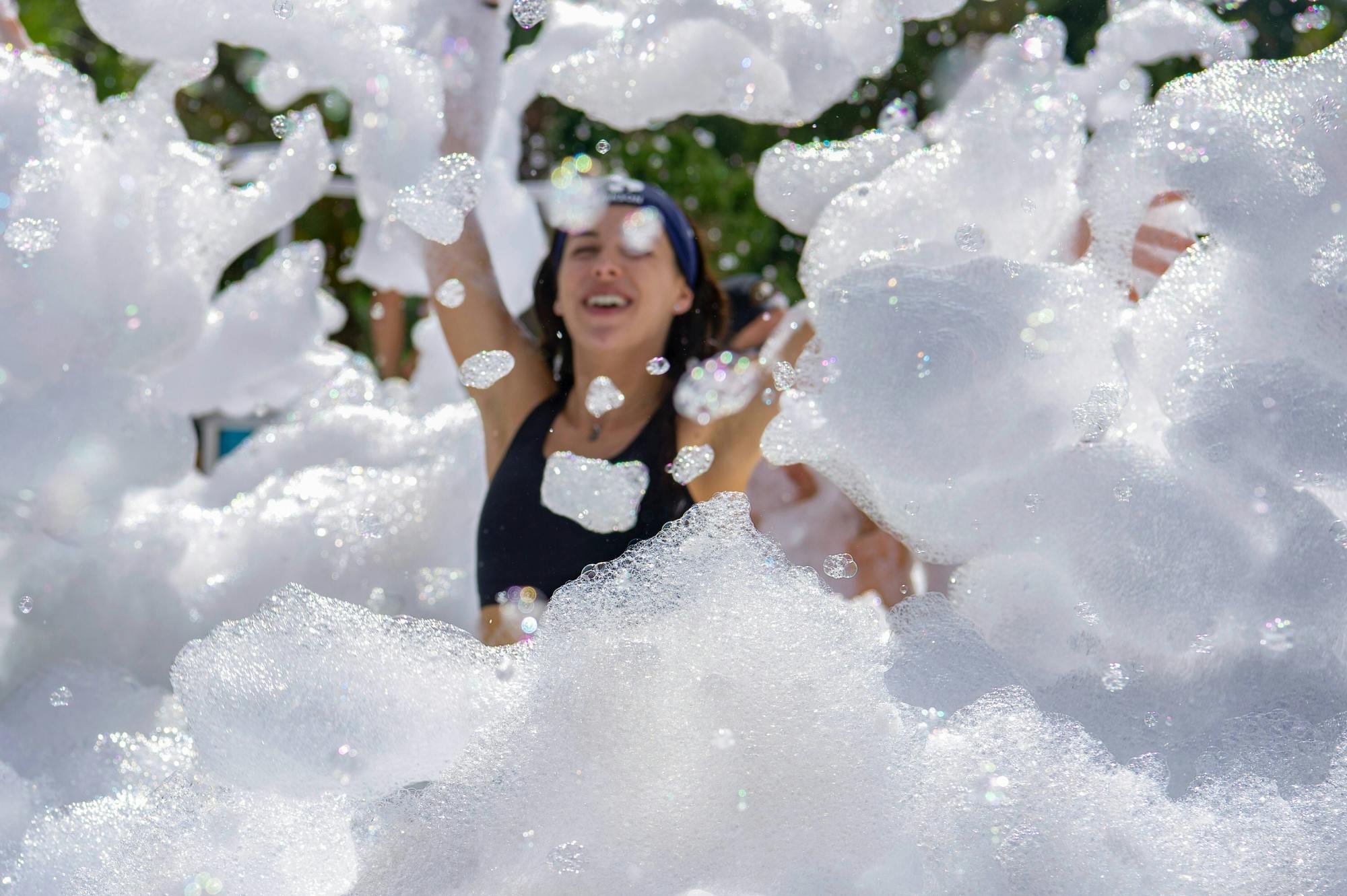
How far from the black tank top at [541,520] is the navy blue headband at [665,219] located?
0.20 metres

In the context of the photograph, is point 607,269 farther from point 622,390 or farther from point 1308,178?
point 1308,178

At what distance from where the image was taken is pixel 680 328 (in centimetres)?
154

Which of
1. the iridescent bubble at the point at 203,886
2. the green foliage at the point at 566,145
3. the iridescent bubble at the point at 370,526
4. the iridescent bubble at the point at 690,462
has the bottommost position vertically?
the green foliage at the point at 566,145

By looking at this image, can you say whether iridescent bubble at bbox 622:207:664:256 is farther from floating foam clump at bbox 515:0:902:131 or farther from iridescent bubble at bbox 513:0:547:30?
iridescent bubble at bbox 513:0:547:30

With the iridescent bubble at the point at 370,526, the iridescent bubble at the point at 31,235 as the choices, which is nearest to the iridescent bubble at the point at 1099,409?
the iridescent bubble at the point at 370,526

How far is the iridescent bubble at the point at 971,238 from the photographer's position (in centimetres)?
124

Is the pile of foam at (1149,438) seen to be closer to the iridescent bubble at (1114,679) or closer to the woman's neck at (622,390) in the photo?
the iridescent bubble at (1114,679)

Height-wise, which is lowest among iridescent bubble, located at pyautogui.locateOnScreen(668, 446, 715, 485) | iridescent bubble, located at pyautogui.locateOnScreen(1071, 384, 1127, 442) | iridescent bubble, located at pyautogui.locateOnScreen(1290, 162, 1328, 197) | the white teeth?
iridescent bubble, located at pyautogui.locateOnScreen(668, 446, 715, 485)

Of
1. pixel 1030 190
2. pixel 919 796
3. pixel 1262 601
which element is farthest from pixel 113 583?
pixel 1262 601

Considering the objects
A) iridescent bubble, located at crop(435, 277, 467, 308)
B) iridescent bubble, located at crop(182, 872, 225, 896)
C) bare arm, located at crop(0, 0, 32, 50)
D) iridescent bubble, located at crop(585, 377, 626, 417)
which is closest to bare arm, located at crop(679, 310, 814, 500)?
iridescent bubble, located at crop(585, 377, 626, 417)

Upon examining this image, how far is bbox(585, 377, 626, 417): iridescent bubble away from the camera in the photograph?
4.80ft

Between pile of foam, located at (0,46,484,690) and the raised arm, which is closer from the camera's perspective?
pile of foam, located at (0,46,484,690)

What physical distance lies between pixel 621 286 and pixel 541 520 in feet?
1.03

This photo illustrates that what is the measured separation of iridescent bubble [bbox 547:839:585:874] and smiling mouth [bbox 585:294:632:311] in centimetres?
73
